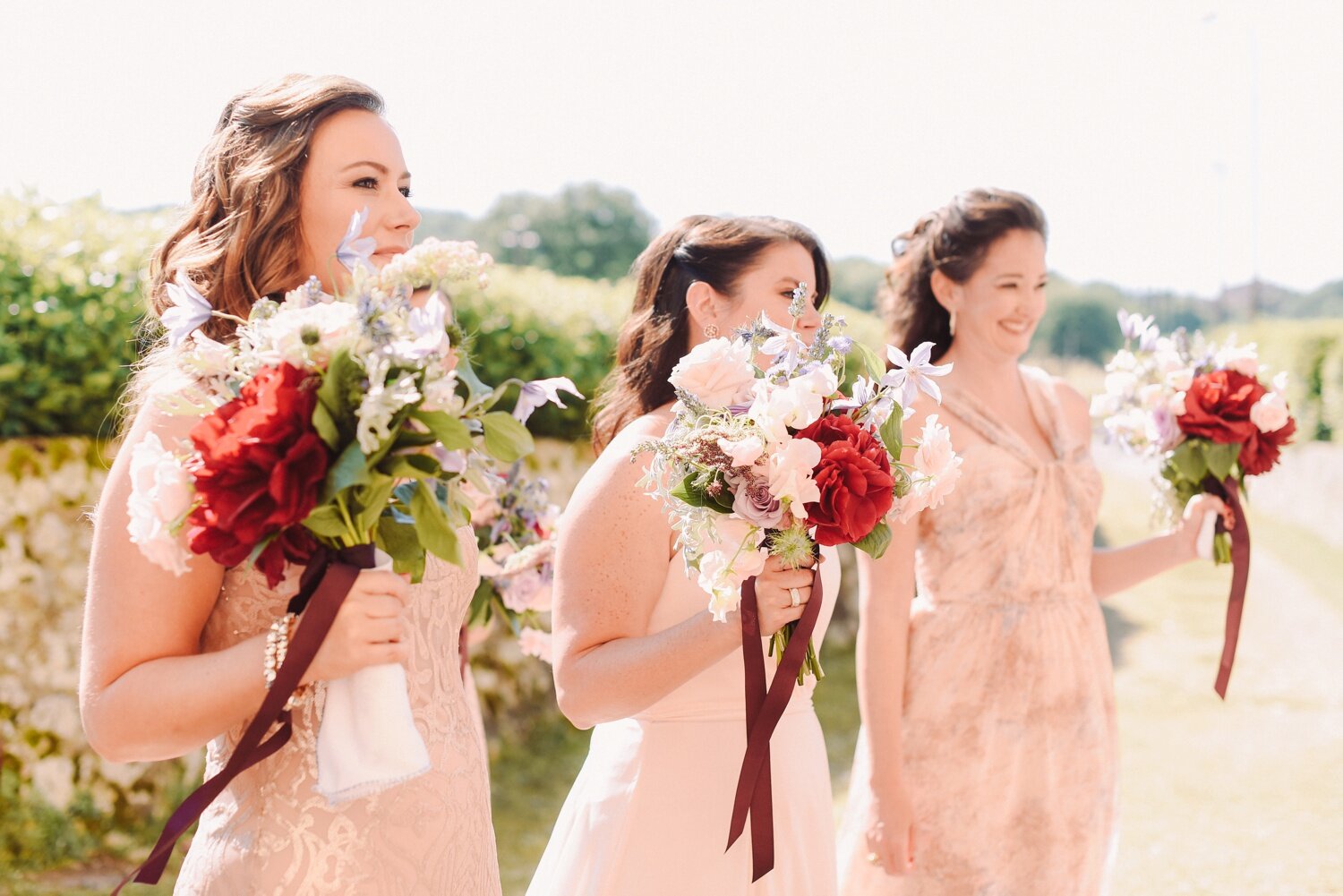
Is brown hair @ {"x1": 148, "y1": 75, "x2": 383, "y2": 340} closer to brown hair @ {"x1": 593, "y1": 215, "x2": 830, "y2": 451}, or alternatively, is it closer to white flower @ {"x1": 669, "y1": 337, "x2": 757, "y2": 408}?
white flower @ {"x1": 669, "y1": 337, "x2": 757, "y2": 408}

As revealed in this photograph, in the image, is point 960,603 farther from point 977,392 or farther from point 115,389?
point 115,389

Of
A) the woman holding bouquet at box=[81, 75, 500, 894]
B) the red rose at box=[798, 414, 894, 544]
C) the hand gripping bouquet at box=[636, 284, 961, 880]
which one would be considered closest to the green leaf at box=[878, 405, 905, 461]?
the hand gripping bouquet at box=[636, 284, 961, 880]

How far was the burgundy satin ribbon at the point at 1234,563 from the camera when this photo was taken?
4.15m

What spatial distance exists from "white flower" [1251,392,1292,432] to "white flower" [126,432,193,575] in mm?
3531

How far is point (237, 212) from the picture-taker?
247 centimetres

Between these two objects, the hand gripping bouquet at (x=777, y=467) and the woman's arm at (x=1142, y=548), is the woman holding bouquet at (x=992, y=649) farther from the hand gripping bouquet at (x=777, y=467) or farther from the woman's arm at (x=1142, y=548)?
the hand gripping bouquet at (x=777, y=467)

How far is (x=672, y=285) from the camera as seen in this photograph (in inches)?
130

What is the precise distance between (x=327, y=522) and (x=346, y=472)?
13 cm

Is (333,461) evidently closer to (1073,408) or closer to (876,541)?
(876,541)

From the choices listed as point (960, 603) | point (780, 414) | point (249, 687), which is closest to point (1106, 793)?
point (960, 603)

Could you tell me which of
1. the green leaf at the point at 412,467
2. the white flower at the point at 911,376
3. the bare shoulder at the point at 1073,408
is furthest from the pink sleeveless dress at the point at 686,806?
the bare shoulder at the point at 1073,408

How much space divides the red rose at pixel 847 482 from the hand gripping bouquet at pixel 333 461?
55 centimetres

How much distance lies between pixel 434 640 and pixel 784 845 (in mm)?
1055

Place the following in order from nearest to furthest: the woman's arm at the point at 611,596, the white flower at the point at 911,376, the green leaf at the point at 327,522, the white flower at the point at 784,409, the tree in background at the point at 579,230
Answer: the green leaf at the point at 327,522 < the white flower at the point at 784,409 < the white flower at the point at 911,376 < the woman's arm at the point at 611,596 < the tree in background at the point at 579,230
